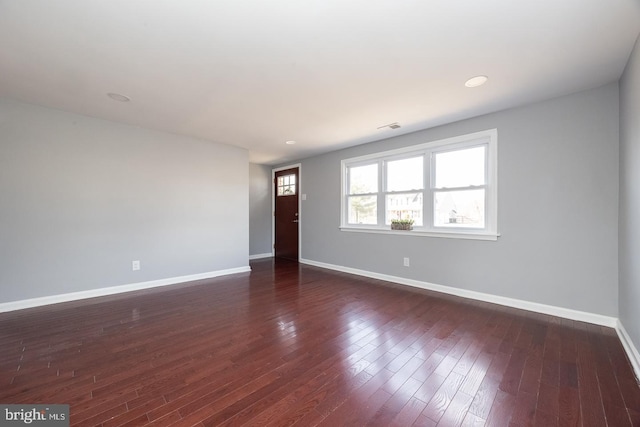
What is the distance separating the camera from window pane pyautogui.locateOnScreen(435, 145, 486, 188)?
11.2 feet

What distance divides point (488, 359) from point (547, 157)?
232 cm

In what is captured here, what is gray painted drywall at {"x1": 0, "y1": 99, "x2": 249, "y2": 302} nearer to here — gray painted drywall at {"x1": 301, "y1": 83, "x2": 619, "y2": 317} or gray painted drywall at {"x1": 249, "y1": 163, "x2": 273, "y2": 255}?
gray painted drywall at {"x1": 249, "y1": 163, "x2": 273, "y2": 255}

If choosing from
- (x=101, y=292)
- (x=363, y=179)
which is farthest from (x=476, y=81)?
(x=101, y=292)

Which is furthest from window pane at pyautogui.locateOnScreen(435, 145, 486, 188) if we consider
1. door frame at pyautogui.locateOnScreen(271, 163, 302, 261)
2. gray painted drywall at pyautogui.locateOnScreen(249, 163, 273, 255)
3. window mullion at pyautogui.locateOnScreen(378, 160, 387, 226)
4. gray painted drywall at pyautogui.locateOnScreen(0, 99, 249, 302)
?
gray painted drywall at pyautogui.locateOnScreen(249, 163, 273, 255)

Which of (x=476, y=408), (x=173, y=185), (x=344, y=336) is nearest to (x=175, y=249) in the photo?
(x=173, y=185)

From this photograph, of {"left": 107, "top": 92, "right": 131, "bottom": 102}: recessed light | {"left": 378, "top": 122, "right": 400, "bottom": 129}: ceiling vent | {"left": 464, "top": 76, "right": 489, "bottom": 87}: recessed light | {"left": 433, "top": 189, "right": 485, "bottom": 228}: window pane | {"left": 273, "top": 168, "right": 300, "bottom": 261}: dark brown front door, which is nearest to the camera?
{"left": 464, "top": 76, "right": 489, "bottom": 87}: recessed light

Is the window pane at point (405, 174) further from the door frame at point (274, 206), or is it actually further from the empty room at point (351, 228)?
the door frame at point (274, 206)

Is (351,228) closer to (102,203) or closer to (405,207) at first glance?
(405,207)

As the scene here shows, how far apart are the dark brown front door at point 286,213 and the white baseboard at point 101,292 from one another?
68.2 inches

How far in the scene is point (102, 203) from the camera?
3523 millimetres

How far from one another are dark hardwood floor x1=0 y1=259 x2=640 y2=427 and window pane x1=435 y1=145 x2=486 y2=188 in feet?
5.29

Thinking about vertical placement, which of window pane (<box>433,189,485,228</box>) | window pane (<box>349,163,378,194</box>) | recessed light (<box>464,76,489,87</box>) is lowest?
window pane (<box>433,189,485,228</box>)

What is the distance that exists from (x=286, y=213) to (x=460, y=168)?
399 centimetres

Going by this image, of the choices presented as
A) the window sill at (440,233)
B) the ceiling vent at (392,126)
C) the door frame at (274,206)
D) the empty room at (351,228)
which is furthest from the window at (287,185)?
the ceiling vent at (392,126)
